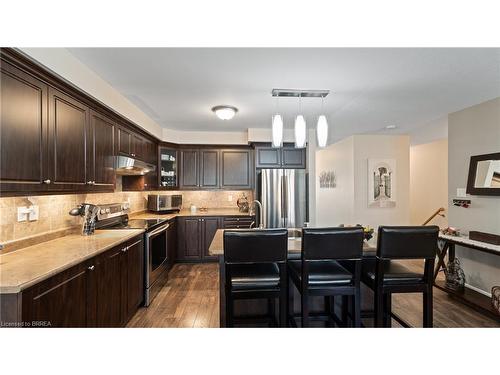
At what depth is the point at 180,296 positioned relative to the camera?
114 inches

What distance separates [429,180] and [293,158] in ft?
13.7

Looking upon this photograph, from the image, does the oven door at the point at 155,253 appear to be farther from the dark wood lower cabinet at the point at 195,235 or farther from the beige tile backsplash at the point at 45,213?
the beige tile backsplash at the point at 45,213

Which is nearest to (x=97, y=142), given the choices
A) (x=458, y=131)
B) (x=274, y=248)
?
(x=274, y=248)

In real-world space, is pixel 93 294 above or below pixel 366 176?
below

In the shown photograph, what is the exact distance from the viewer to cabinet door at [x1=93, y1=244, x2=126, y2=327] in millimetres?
1777

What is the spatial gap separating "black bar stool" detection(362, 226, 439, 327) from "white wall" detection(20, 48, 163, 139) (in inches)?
105

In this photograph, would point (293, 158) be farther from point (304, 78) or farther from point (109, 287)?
point (109, 287)

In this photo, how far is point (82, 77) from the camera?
1973 millimetres

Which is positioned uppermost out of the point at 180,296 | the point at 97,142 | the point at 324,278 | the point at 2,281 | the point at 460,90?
the point at 460,90

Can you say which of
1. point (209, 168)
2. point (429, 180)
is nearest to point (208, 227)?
point (209, 168)
